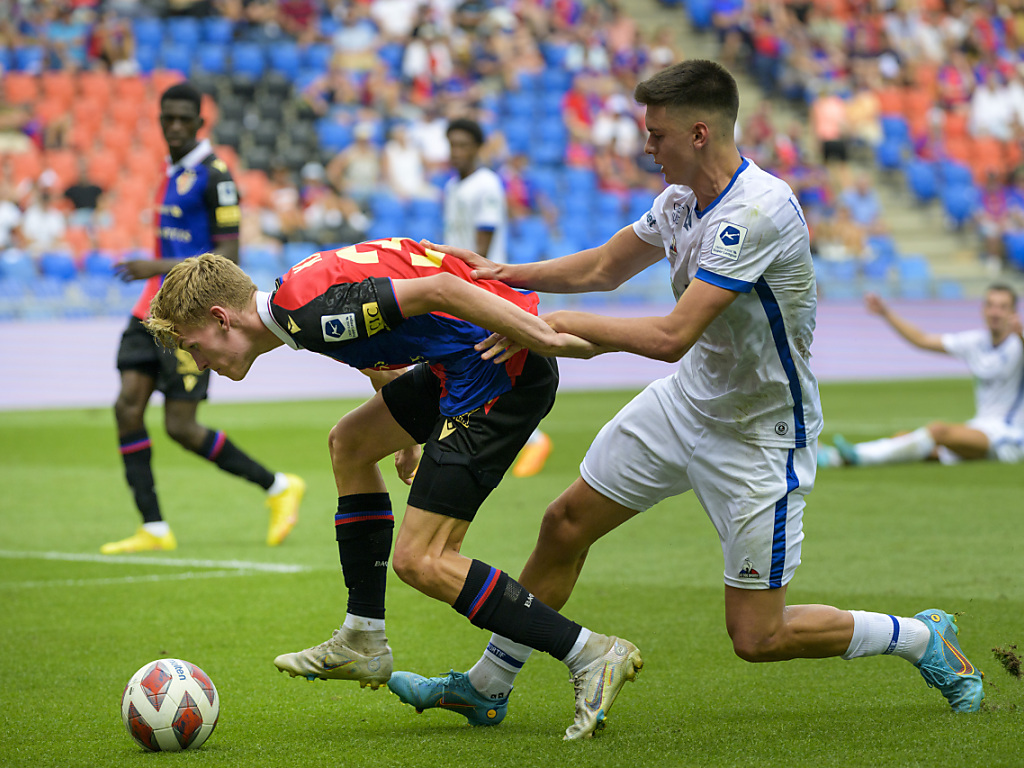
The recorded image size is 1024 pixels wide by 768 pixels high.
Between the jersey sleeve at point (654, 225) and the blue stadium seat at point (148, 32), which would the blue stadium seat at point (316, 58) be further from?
the jersey sleeve at point (654, 225)

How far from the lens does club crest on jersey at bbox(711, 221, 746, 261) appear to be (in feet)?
12.3

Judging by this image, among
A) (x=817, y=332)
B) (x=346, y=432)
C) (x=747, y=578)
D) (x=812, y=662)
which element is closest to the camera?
(x=747, y=578)

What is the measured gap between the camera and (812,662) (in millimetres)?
5074

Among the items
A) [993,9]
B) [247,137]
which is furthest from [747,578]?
[993,9]

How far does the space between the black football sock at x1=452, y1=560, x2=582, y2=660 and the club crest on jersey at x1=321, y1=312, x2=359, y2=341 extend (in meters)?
0.81

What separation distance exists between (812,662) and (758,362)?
1621 mm

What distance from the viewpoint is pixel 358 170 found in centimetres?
1822

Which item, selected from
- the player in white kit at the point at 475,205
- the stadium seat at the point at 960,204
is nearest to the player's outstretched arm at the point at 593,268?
the player in white kit at the point at 475,205

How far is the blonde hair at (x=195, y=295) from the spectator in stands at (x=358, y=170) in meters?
14.3

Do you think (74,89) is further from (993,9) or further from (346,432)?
(993,9)

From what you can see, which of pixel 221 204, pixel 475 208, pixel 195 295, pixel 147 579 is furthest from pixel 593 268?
pixel 475 208

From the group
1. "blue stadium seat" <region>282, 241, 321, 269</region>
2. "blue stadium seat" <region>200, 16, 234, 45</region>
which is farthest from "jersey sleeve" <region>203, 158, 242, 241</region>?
"blue stadium seat" <region>200, 16, 234, 45</region>

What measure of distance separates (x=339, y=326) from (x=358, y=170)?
14857mm

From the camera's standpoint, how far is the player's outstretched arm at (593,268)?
436 cm
